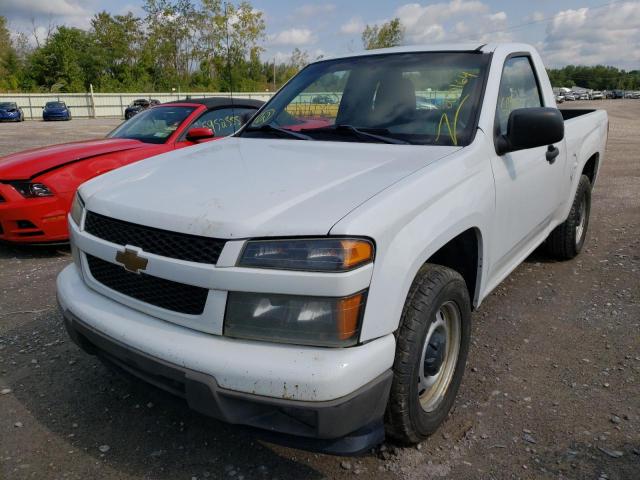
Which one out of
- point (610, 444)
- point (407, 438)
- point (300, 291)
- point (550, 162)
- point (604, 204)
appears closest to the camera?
point (300, 291)

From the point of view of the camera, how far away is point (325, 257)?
1850 mm

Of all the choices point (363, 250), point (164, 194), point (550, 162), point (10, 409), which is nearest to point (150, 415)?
point (10, 409)

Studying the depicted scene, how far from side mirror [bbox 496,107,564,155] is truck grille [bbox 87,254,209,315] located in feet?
5.92

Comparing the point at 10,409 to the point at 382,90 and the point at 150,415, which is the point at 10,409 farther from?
the point at 382,90

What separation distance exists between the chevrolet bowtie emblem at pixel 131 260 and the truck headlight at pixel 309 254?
46 centimetres

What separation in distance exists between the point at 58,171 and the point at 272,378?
427 cm

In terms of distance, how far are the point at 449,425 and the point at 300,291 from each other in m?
1.25

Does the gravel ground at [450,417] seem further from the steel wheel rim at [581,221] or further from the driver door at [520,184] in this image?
the steel wheel rim at [581,221]

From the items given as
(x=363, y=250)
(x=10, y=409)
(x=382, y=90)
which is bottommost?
(x=10, y=409)

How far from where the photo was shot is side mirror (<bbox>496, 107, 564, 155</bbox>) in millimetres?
2701

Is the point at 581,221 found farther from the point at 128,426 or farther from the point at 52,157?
the point at 52,157

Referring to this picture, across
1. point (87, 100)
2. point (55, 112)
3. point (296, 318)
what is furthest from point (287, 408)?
point (87, 100)

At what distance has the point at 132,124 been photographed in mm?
6391

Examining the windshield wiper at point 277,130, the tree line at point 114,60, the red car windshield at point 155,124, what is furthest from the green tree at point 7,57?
the windshield wiper at point 277,130
